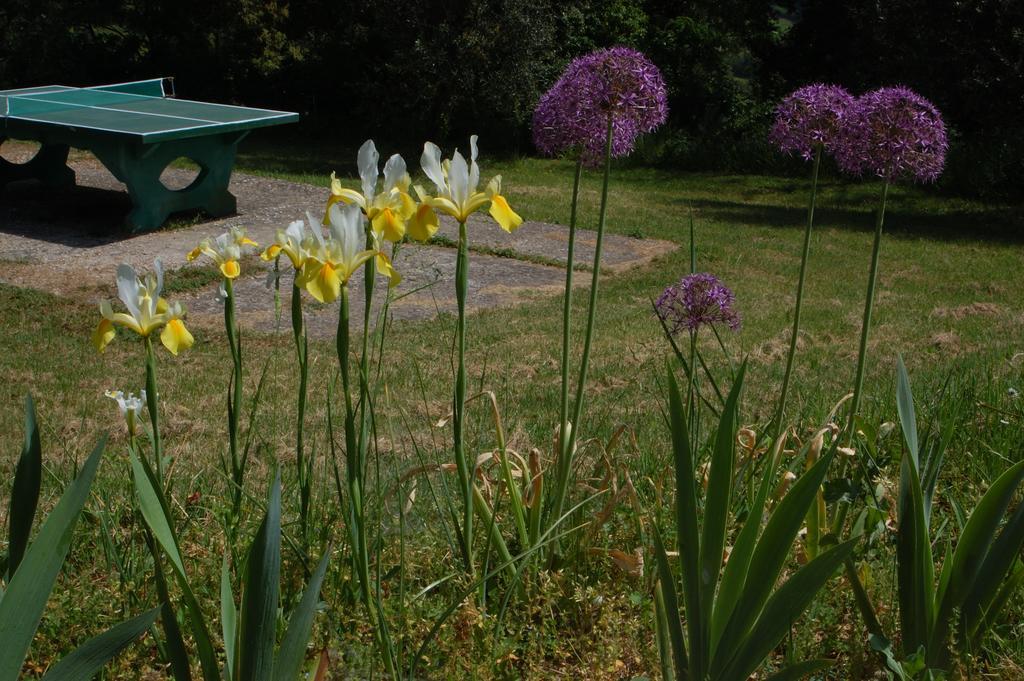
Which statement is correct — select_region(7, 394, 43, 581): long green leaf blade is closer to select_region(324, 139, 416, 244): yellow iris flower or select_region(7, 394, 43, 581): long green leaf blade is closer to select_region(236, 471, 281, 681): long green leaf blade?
select_region(236, 471, 281, 681): long green leaf blade

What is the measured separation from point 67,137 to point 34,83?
10.3m

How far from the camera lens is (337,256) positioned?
6.05 ft

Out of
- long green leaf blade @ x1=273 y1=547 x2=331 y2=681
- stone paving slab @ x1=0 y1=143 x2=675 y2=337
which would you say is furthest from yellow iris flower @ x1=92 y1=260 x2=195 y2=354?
stone paving slab @ x1=0 y1=143 x2=675 y2=337

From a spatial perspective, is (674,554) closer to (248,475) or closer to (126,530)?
(126,530)

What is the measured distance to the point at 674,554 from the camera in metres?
2.38

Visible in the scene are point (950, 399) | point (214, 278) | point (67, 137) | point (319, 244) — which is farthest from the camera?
point (67, 137)

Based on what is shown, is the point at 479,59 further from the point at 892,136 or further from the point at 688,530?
the point at 688,530

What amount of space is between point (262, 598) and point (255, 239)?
7.93 metres

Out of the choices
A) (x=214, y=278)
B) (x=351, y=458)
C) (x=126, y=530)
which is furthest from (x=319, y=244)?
(x=214, y=278)

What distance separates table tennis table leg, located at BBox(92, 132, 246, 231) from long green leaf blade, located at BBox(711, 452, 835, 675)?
27.6 ft

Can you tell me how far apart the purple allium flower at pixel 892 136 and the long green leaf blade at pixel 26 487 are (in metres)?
1.68

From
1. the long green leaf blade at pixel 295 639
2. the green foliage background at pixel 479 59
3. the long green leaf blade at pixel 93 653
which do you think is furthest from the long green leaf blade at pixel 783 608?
the green foliage background at pixel 479 59

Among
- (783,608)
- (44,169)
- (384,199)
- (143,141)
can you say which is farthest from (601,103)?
(44,169)

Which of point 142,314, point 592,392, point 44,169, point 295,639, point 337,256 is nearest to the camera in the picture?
point 295,639
